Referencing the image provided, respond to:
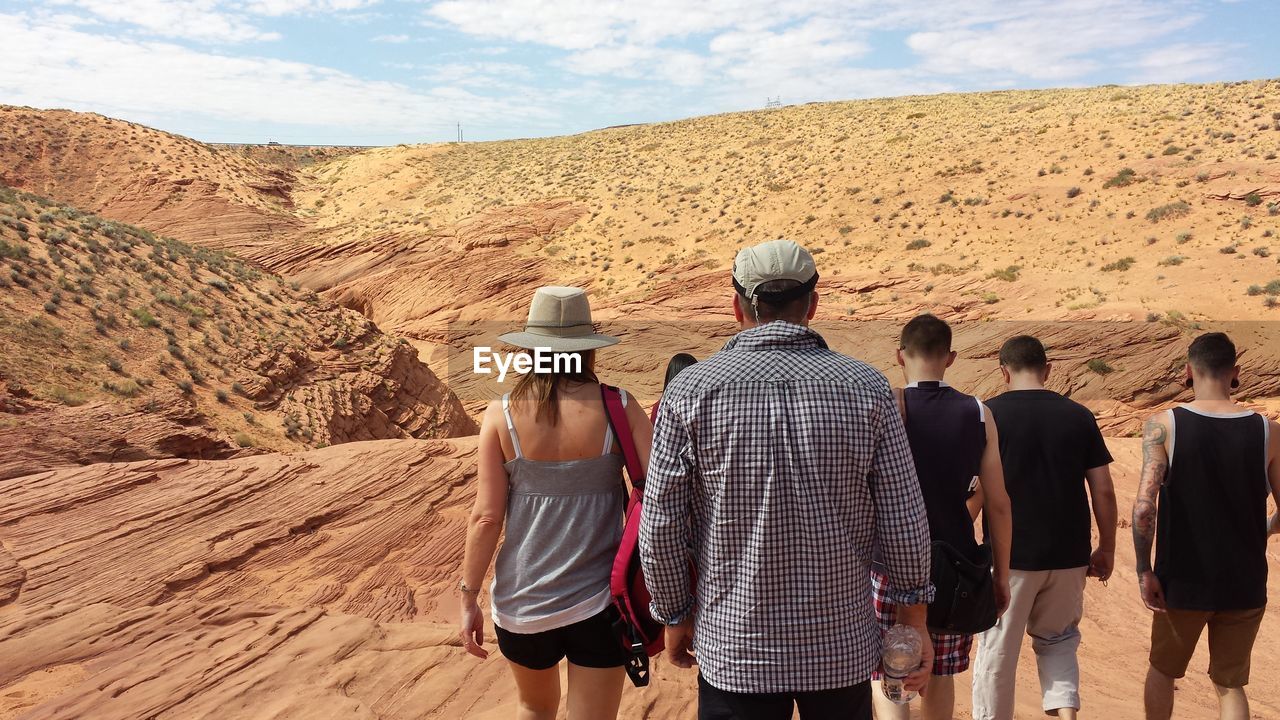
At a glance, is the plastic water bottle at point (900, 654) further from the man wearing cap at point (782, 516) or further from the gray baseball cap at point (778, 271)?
the gray baseball cap at point (778, 271)

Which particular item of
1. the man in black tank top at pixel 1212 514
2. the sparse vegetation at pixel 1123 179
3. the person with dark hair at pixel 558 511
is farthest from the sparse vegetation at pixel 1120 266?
the person with dark hair at pixel 558 511

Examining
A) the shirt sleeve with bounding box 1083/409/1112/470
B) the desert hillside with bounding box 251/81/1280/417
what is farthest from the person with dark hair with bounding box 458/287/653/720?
the desert hillside with bounding box 251/81/1280/417

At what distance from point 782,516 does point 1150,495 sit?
240cm

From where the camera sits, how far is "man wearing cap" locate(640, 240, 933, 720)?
2.08 meters

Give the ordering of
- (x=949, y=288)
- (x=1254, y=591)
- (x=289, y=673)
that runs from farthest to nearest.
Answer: (x=949, y=288) → (x=289, y=673) → (x=1254, y=591)

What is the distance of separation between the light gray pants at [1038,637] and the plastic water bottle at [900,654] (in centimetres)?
170

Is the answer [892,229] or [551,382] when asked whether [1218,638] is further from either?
[892,229]

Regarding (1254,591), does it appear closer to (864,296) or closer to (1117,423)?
(1117,423)

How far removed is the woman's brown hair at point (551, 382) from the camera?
8.98 ft

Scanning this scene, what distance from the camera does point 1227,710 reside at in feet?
12.1

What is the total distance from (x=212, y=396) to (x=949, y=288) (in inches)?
747

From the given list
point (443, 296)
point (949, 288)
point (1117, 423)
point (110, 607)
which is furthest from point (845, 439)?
point (443, 296)

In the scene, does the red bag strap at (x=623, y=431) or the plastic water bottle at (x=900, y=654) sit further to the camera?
the red bag strap at (x=623, y=431)

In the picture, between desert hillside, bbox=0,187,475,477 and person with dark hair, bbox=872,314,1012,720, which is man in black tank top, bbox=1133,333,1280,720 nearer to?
person with dark hair, bbox=872,314,1012,720
